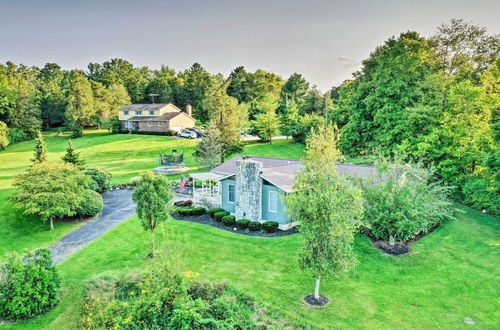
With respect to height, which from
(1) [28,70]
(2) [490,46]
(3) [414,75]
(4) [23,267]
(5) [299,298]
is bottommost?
(5) [299,298]

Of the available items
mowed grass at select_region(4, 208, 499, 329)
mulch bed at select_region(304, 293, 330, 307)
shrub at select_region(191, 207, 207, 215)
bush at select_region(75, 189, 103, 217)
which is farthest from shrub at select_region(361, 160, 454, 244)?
bush at select_region(75, 189, 103, 217)

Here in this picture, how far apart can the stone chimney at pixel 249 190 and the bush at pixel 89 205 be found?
10.6m

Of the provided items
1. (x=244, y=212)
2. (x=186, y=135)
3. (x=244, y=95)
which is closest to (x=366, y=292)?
(x=244, y=212)

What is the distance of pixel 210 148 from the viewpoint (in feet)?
120

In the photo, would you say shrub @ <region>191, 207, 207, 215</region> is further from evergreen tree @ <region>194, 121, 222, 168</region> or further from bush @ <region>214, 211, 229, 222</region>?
evergreen tree @ <region>194, 121, 222, 168</region>

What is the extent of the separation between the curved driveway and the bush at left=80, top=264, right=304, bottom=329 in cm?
678

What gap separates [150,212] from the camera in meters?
16.6

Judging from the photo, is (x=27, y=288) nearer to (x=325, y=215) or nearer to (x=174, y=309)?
(x=174, y=309)

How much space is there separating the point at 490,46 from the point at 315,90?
94.1 feet

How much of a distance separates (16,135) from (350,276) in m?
67.7

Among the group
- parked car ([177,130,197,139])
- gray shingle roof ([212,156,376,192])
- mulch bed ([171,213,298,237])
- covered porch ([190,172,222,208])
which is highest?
parked car ([177,130,197,139])

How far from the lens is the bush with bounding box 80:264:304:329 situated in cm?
1167

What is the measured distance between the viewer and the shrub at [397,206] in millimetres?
16578

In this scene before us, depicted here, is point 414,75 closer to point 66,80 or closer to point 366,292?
point 366,292
